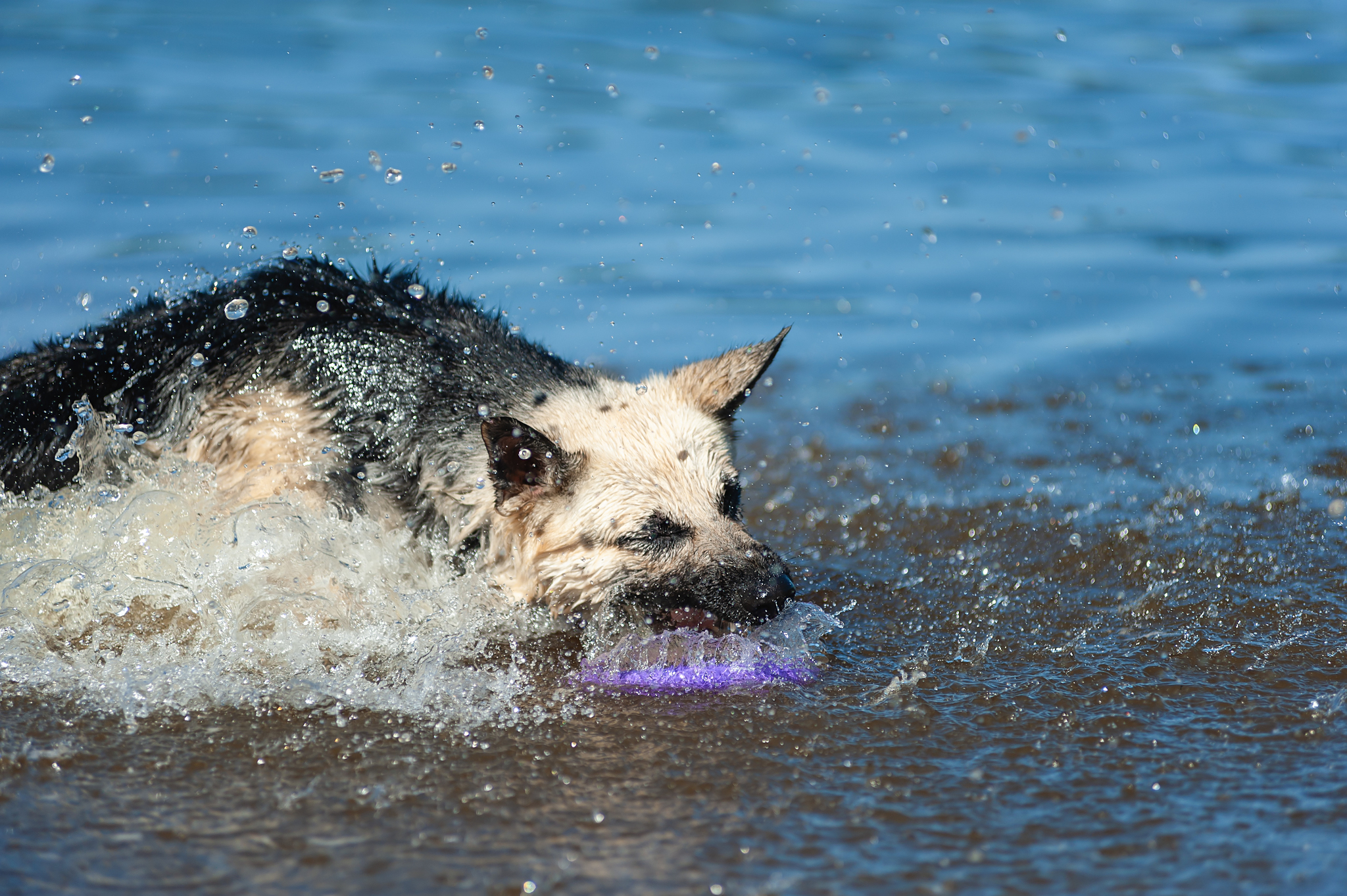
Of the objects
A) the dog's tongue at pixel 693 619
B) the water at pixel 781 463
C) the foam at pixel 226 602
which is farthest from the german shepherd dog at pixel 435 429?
the water at pixel 781 463

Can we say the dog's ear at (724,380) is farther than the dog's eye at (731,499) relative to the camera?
Yes

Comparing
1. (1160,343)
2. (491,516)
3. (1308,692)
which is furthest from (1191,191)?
(491,516)

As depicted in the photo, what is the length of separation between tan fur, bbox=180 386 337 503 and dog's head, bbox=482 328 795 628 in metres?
0.83

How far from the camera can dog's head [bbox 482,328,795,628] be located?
4738 mm

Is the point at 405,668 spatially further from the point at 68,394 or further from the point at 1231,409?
the point at 1231,409

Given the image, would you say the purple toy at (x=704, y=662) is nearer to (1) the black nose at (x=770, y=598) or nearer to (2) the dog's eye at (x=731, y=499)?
(1) the black nose at (x=770, y=598)

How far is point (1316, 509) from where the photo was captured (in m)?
6.68

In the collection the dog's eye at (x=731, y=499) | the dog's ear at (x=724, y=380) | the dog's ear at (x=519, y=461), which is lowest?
the dog's eye at (x=731, y=499)

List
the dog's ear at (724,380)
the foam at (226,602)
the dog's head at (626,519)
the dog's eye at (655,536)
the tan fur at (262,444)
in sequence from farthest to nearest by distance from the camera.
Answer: the dog's ear at (724,380)
the tan fur at (262,444)
the dog's eye at (655,536)
the dog's head at (626,519)
the foam at (226,602)

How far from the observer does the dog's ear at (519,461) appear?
15.4 feet

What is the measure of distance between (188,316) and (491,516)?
1.76m

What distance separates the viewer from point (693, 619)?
4.79m

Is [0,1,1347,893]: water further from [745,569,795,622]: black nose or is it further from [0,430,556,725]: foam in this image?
[745,569,795,622]: black nose

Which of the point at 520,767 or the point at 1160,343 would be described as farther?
the point at 1160,343
